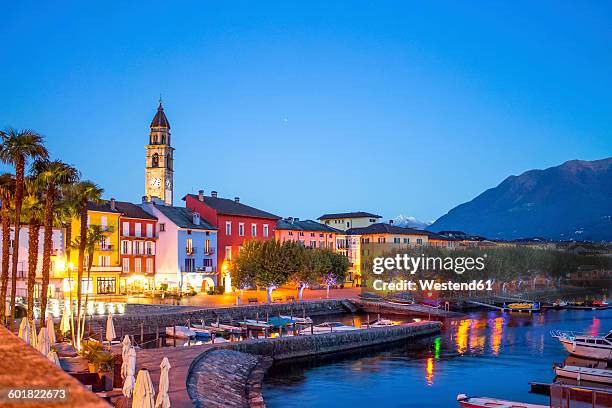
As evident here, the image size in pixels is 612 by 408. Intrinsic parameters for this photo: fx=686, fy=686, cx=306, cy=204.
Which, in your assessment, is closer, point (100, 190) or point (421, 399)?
point (421, 399)

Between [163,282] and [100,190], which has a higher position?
[100,190]

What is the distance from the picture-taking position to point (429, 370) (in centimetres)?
5050

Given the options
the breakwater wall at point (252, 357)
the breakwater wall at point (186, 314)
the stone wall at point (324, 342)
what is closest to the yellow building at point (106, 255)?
the breakwater wall at point (186, 314)

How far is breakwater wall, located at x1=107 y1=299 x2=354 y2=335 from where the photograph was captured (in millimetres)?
60906

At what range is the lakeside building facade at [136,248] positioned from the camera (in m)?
86.3

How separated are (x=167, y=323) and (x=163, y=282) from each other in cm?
2659

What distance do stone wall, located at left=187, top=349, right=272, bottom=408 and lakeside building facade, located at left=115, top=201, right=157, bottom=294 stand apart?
40378 mm

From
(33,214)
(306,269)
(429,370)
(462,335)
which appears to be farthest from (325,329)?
(33,214)

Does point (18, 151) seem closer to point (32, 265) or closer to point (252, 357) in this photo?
point (32, 265)

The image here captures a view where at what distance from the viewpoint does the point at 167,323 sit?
212 ft

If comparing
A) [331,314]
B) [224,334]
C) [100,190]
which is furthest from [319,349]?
[331,314]

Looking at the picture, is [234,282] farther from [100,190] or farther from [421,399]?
[421,399]

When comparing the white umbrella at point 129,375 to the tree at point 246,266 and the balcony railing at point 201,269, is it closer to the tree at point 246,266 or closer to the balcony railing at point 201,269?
the tree at point 246,266

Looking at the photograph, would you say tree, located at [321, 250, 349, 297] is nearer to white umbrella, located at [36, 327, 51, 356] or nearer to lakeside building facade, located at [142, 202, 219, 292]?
lakeside building facade, located at [142, 202, 219, 292]
